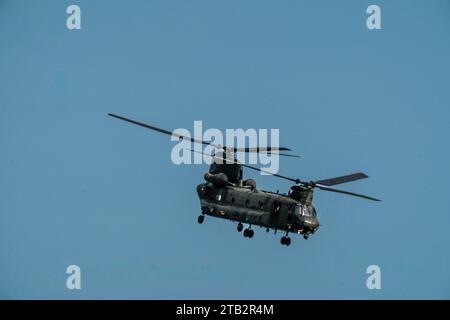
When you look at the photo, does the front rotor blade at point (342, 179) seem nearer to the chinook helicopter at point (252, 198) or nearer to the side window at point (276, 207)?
the chinook helicopter at point (252, 198)

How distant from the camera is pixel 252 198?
358 ft

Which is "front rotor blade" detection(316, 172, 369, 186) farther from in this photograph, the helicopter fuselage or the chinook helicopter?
the helicopter fuselage

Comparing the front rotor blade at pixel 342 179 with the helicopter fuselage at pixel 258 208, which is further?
the front rotor blade at pixel 342 179

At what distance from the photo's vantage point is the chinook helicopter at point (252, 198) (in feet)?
346

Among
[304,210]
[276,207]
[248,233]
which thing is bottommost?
[248,233]

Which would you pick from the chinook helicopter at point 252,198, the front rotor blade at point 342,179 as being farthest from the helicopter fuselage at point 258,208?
the front rotor blade at point 342,179

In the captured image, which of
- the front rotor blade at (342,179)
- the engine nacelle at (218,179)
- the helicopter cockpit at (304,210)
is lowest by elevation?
the helicopter cockpit at (304,210)

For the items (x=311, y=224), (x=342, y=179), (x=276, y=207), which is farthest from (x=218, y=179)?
(x=342, y=179)

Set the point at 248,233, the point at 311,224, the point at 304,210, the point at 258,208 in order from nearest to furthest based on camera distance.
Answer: the point at 311,224 → the point at 304,210 → the point at 258,208 → the point at 248,233

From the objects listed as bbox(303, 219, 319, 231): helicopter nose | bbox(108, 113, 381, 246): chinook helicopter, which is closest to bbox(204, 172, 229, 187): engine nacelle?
bbox(108, 113, 381, 246): chinook helicopter

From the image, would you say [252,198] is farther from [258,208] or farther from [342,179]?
[342,179]
